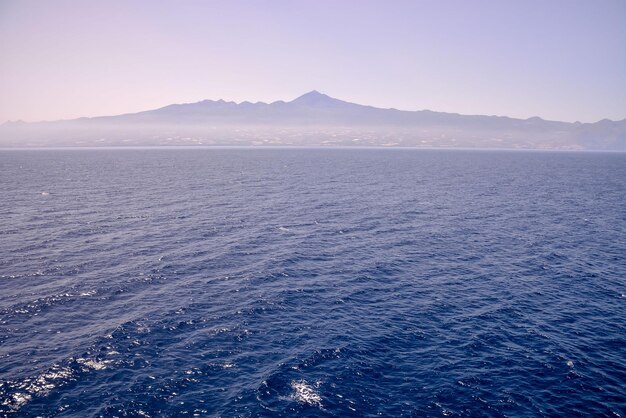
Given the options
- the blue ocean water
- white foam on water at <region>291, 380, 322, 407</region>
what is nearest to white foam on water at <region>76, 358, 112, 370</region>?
the blue ocean water

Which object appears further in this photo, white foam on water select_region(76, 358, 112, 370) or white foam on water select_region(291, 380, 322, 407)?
white foam on water select_region(76, 358, 112, 370)

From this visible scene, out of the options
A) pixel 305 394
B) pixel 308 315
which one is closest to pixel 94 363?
pixel 305 394

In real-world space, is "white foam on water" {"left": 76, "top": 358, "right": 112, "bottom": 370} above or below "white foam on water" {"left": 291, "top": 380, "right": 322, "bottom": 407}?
above

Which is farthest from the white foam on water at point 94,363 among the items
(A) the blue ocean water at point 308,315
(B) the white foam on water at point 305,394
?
(B) the white foam on water at point 305,394

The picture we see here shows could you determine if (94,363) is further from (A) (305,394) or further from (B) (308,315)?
(B) (308,315)

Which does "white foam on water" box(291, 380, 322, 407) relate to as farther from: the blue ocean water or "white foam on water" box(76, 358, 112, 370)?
"white foam on water" box(76, 358, 112, 370)

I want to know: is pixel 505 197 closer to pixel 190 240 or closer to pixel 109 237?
pixel 190 240

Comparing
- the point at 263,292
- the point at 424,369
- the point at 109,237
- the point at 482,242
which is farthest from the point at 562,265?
the point at 109,237

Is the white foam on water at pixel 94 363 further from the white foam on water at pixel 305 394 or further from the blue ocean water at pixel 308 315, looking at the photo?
the white foam on water at pixel 305 394
